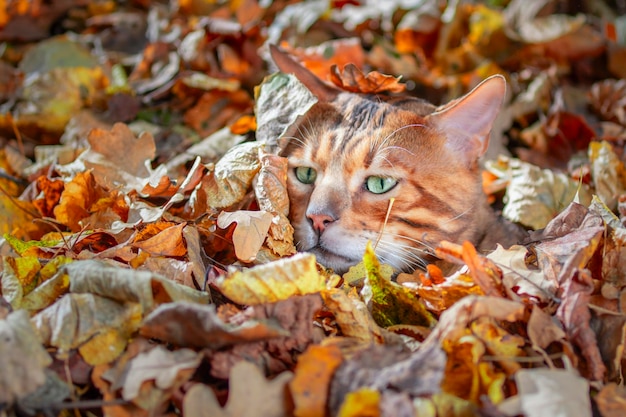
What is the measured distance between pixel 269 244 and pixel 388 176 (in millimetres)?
477

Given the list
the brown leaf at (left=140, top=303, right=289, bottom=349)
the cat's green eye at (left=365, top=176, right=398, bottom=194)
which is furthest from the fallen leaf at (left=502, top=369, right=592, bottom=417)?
the cat's green eye at (left=365, top=176, right=398, bottom=194)

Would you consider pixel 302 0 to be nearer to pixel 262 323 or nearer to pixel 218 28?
pixel 218 28

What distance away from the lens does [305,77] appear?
2.27m

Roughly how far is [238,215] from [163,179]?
0.34 meters

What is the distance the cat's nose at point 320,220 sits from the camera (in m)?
1.86

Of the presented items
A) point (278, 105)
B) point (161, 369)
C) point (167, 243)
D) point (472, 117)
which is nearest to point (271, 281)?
point (161, 369)

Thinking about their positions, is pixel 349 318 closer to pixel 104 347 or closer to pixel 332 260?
pixel 332 260

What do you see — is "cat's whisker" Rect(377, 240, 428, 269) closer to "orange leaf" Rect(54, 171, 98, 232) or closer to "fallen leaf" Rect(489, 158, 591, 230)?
"fallen leaf" Rect(489, 158, 591, 230)

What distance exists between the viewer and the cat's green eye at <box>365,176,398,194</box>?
6.55 feet

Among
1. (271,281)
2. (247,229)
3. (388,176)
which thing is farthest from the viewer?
(388,176)

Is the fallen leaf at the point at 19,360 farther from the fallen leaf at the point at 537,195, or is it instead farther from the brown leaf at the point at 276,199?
the fallen leaf at the point at 537,195

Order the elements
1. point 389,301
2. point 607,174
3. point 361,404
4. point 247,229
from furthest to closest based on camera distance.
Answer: point 607,174 < point 247,229 < point 389,301 < point 361,404

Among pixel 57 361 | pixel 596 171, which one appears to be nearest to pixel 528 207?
pixel 596 171

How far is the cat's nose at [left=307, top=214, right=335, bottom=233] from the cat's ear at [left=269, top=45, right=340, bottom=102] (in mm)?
568
